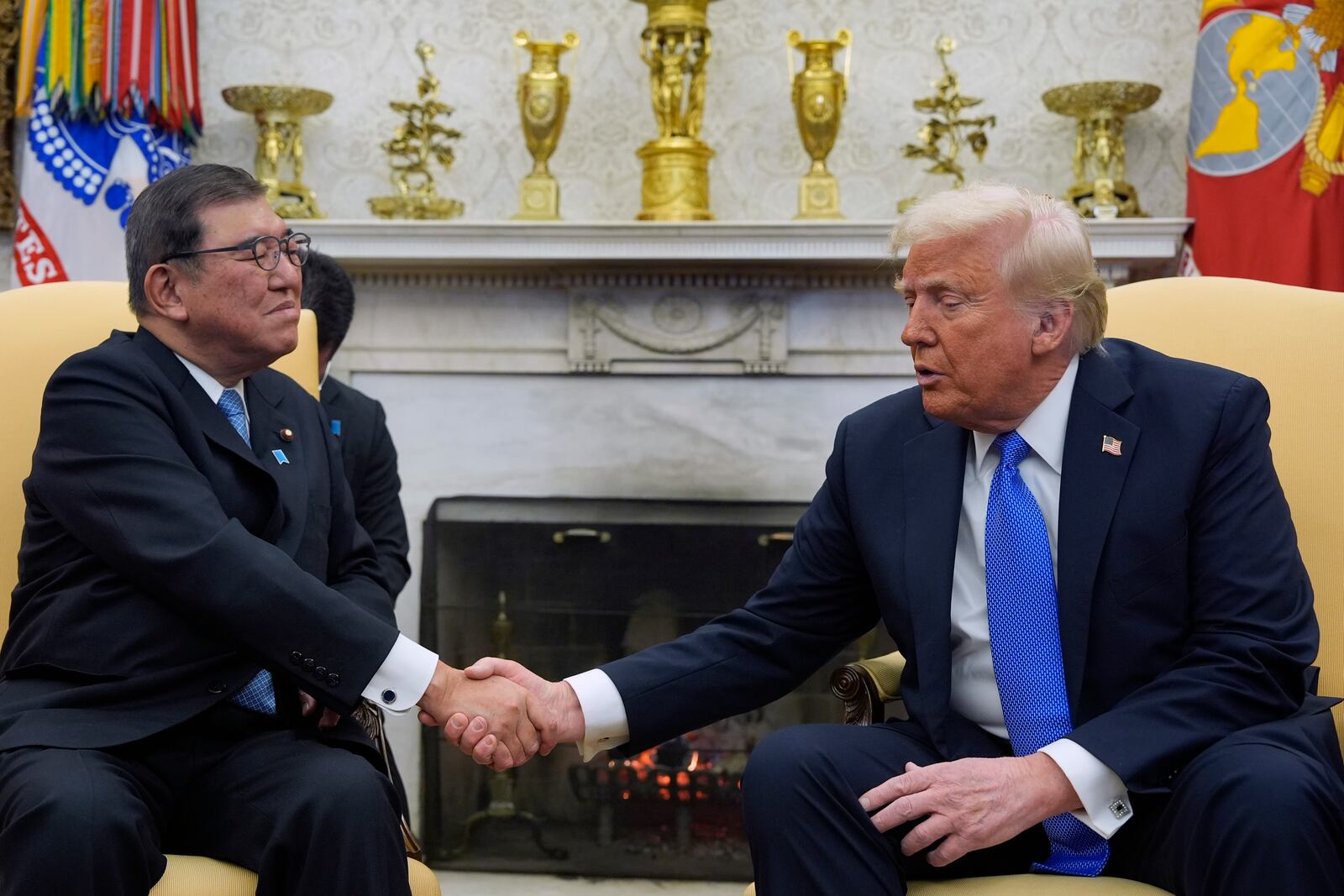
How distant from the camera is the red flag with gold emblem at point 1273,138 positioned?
Result: 11.2 ft

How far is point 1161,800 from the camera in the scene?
1.70m

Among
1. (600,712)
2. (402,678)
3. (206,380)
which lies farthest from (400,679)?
(206,380)

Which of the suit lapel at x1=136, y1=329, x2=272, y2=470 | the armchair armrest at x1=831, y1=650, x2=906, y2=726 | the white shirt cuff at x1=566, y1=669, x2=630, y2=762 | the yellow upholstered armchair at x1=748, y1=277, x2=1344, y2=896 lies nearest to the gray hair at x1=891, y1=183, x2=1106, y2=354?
the yellow upholstered armchair at x1=748, y1=277, x2=1344, y2=896

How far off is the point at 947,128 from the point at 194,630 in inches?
99.8

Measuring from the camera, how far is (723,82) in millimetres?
4059

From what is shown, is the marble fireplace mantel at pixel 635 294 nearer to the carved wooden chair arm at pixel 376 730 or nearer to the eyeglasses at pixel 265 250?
the eyeglasses at pixel 265 250

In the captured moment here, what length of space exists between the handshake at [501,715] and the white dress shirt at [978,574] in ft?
0.13

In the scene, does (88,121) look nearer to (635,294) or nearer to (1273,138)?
(635,294)

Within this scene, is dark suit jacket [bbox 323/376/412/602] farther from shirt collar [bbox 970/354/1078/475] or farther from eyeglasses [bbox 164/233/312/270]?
shirt collar [bbox 970/354/1078/475]

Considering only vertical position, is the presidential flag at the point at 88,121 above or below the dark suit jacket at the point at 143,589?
above

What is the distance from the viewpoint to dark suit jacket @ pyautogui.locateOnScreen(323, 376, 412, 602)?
3.01 metres

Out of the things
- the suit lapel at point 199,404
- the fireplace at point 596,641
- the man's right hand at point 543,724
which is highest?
the suit lapel at point 199,404

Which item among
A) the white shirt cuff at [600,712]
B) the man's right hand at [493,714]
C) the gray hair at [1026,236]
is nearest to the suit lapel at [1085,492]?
the gray hair at [1026,236]

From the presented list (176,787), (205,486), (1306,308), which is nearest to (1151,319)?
(1306,308)
